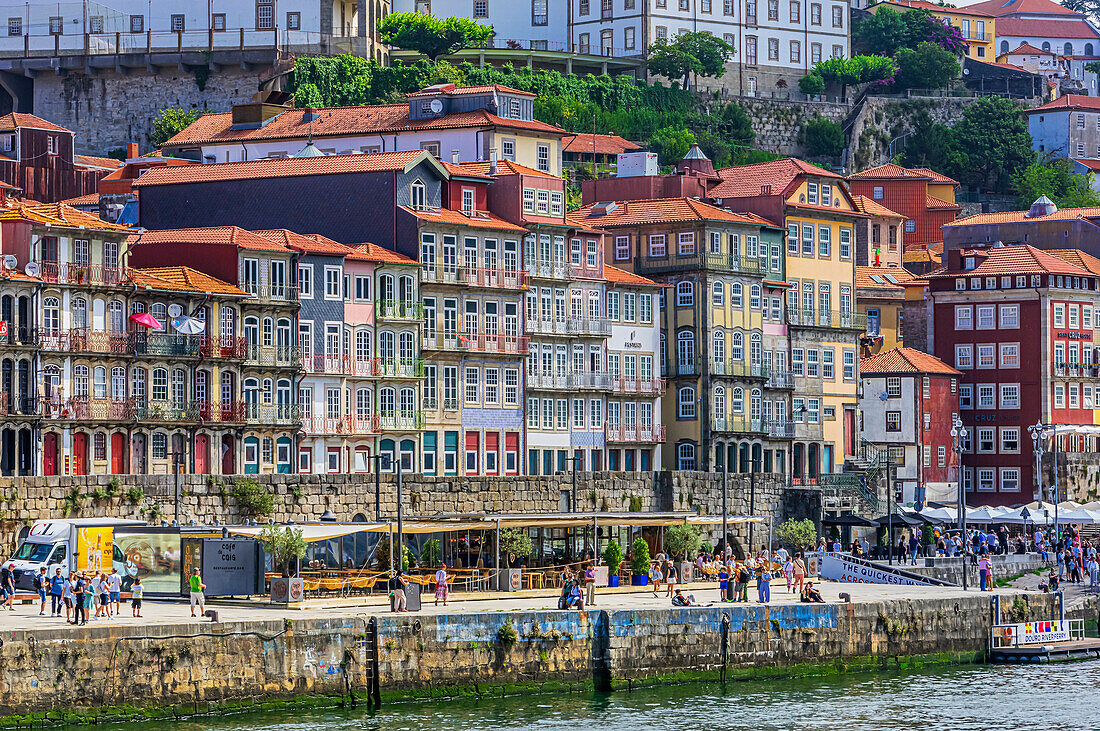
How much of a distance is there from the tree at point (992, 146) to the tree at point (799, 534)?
6784 cm

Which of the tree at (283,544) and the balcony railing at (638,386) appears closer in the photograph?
the tree at (283,544)

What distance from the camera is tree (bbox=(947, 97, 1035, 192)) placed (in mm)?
149875

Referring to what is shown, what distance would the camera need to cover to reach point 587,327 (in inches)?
3477

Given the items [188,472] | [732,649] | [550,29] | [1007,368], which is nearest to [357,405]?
[188,472]

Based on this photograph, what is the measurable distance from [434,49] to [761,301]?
39.7 metres

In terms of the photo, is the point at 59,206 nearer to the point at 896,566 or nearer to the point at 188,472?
the point at 188,472

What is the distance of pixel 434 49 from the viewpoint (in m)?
129

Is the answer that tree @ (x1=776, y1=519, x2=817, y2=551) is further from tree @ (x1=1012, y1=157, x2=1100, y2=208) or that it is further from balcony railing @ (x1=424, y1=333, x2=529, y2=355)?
tree @ (x1=1012, y1=157, x2=1100, y2=208)

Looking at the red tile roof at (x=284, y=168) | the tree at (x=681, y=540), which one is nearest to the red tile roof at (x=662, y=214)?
the red tile roof at (x=284, y=168)

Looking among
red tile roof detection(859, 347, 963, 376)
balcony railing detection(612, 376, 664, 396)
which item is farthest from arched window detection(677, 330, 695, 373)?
red tile roof detection(859, 347, 963, 376)

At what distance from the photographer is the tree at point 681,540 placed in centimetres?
7281

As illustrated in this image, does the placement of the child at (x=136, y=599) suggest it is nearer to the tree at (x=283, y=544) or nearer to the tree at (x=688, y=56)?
the tree at (x=283, y=544)

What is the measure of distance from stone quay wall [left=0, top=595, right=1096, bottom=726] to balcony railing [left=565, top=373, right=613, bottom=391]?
22936mm

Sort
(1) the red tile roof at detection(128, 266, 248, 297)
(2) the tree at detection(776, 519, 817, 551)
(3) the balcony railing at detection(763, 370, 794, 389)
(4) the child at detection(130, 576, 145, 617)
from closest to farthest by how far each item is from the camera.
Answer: (4) the child at detection(130, 576, 145, 617)
(1) the red tile roof at detection(128, 266, 248, 297)
(2) the tree at detection(776, 519, 817, 551)
(3) the balcony railing at detection(763, 370, 794, 389)
